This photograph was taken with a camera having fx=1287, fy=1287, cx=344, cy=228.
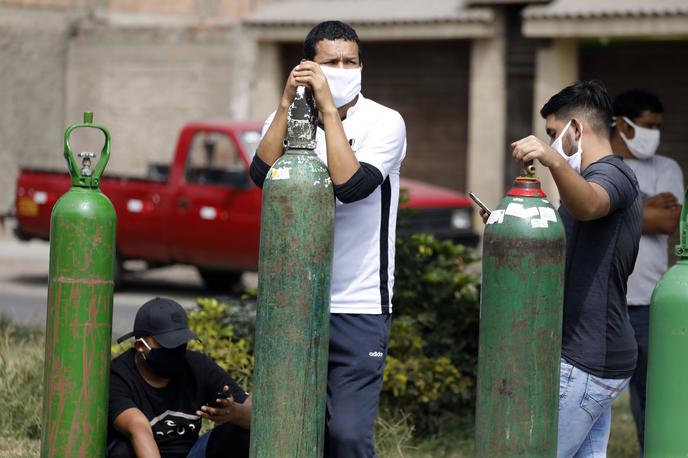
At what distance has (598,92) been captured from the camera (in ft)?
14.2

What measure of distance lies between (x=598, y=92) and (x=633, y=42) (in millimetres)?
12186

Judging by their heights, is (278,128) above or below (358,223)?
above

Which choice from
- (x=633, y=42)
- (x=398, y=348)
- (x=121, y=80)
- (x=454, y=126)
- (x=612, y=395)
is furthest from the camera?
(x=121, y=80)

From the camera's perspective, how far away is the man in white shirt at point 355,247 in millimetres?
4297

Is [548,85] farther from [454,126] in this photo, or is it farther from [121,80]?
[121,80]

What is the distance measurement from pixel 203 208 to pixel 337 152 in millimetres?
8568

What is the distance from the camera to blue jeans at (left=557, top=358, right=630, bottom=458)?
167 inches

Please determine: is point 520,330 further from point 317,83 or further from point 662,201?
point 662,201

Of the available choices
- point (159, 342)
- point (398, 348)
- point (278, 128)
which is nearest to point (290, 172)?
point (278, 128)

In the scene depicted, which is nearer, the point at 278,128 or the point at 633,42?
the point at 278,128

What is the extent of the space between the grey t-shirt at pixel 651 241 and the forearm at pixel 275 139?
7.30 feet

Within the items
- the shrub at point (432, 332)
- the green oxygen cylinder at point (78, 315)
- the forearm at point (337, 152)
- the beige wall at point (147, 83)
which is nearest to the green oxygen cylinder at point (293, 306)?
the forearm at point (337, 152)

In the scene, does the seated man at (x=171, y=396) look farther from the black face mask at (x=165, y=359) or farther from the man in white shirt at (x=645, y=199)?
the man in white shirt at (x=645, y=199)

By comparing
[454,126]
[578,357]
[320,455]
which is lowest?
[320,455]
